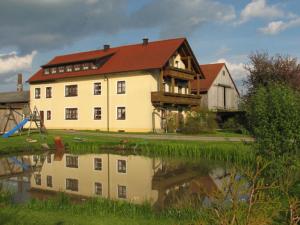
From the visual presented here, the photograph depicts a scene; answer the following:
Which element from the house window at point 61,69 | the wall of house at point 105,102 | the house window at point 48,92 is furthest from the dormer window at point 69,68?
the house window at point 48,92

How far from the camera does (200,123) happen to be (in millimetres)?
39031

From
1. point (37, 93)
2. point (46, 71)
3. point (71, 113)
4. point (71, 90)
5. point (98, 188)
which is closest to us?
point (98, 188)

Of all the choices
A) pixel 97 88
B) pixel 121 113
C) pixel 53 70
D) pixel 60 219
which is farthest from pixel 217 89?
pixel 60 219

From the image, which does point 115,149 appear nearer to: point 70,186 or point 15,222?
point 70,186

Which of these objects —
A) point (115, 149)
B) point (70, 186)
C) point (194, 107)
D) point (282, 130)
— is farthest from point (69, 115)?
point (282, 130)

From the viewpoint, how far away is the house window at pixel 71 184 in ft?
51.7

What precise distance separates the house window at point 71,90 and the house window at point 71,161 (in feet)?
70.8

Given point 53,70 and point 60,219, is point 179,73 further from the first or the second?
point 60,219

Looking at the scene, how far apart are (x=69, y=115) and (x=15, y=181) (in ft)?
99.1

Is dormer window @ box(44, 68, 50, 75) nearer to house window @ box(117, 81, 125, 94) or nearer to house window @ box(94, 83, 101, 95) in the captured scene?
house window @ box(94, 83, 101, 95)

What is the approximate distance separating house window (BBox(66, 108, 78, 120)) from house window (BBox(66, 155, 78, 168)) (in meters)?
20.8

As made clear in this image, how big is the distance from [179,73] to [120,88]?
21.2ft

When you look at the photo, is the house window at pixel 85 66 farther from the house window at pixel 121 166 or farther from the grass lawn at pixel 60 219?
the grass lawn at pixel 60 219

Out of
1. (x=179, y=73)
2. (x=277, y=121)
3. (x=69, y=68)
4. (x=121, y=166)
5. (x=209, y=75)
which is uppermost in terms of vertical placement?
(x=69, y=68)
